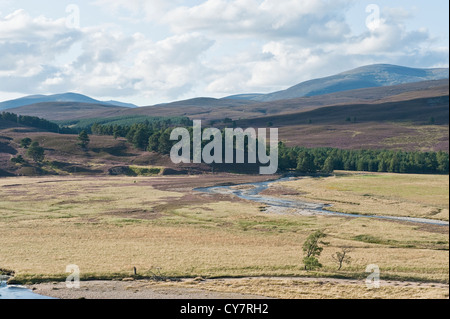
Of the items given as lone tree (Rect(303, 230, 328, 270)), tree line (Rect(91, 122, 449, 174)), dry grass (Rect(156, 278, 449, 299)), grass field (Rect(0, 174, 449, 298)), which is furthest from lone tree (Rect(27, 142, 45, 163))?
dry grass (Rect(156, 278, 449, 299))

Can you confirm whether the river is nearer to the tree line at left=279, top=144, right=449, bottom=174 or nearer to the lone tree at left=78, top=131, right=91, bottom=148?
the tree line at left=279, top=144, right=449, bottom=174

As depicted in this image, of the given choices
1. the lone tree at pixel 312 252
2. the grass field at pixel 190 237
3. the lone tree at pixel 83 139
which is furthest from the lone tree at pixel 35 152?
the lone tree at pixel 312 252

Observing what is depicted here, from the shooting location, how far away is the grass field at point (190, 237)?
44781mm

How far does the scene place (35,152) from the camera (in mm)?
154250

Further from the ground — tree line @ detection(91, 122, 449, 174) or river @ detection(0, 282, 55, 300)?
tree line @ detection(91, 122, 449, 174)

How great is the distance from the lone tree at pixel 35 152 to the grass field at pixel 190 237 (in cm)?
5019

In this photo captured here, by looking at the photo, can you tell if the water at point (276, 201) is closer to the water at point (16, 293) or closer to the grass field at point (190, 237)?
the grass field at point (190, 237)

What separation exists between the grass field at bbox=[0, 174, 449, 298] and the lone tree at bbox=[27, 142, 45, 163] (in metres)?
50.2

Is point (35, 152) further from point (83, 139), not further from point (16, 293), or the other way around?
point (16, 293)

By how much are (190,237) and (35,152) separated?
111 m

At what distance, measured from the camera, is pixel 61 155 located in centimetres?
17150

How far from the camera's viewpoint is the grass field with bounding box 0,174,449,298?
44.8 m
